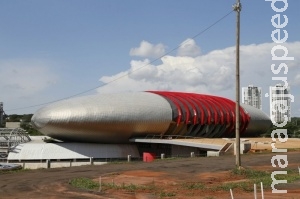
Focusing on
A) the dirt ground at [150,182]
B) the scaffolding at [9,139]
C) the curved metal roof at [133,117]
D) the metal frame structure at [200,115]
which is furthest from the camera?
the metal frame structure at [200,115]

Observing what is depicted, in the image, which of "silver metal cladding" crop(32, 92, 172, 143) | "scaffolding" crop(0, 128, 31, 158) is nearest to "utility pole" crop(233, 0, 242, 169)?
"silver metal cladding" crop(32, 92, 172, 143)

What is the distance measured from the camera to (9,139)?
65125mm

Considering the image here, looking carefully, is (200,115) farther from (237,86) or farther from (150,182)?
(150,182)

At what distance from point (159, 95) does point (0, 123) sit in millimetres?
80540

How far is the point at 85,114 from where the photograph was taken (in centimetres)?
6031

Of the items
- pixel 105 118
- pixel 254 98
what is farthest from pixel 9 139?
pixel 254 98

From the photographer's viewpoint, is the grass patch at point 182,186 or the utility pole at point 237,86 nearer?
the grass patch at point 182,186

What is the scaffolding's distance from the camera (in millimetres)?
63500

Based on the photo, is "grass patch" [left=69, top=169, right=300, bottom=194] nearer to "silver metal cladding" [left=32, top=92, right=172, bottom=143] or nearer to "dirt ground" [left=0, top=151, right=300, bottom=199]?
"dirt ground" [left=0, top=151, right=300, bottom=199]

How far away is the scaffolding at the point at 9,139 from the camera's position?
63500mm

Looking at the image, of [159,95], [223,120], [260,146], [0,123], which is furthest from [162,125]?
[0,123]

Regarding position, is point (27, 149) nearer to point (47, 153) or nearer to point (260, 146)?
point (47, 153)

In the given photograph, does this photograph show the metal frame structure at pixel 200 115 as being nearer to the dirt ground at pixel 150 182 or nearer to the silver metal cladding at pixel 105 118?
the silver metal cladding at pixel 105 118

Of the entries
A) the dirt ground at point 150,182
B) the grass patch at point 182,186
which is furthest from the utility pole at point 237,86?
the grass patch at point 182,186
